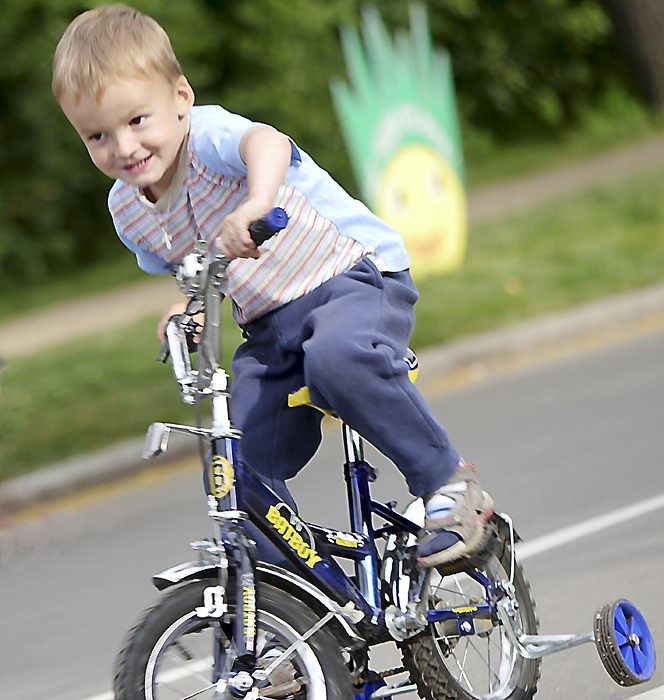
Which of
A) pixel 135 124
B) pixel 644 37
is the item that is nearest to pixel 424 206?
pixel 644 37

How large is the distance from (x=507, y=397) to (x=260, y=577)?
18.8 feet

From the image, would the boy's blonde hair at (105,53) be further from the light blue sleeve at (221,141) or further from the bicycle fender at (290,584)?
the bicycle fender at (290,584)

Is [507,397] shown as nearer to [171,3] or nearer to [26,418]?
[26,418]

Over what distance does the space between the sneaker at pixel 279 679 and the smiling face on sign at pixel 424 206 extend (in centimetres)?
873

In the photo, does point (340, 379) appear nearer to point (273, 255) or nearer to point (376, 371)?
point (376, 371)

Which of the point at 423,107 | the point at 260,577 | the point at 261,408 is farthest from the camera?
the point at 423,107

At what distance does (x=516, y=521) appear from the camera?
20.6 ft

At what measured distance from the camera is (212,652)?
3387mm

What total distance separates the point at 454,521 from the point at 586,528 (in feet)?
8.05

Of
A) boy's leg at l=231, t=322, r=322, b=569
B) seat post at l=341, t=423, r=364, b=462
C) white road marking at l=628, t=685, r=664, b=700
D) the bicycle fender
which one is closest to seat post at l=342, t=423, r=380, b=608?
seat post at l=341, t=423, r=364, b=462

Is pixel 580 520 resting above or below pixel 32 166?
below

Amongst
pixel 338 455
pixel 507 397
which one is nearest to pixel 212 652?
Answer: pixel 338 455

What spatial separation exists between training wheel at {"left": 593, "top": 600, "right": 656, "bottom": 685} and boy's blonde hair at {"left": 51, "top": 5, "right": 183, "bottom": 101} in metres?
1.67

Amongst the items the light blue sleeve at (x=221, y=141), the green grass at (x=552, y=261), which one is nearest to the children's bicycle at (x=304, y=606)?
the light blue sleeve at (x=221, y=141)
